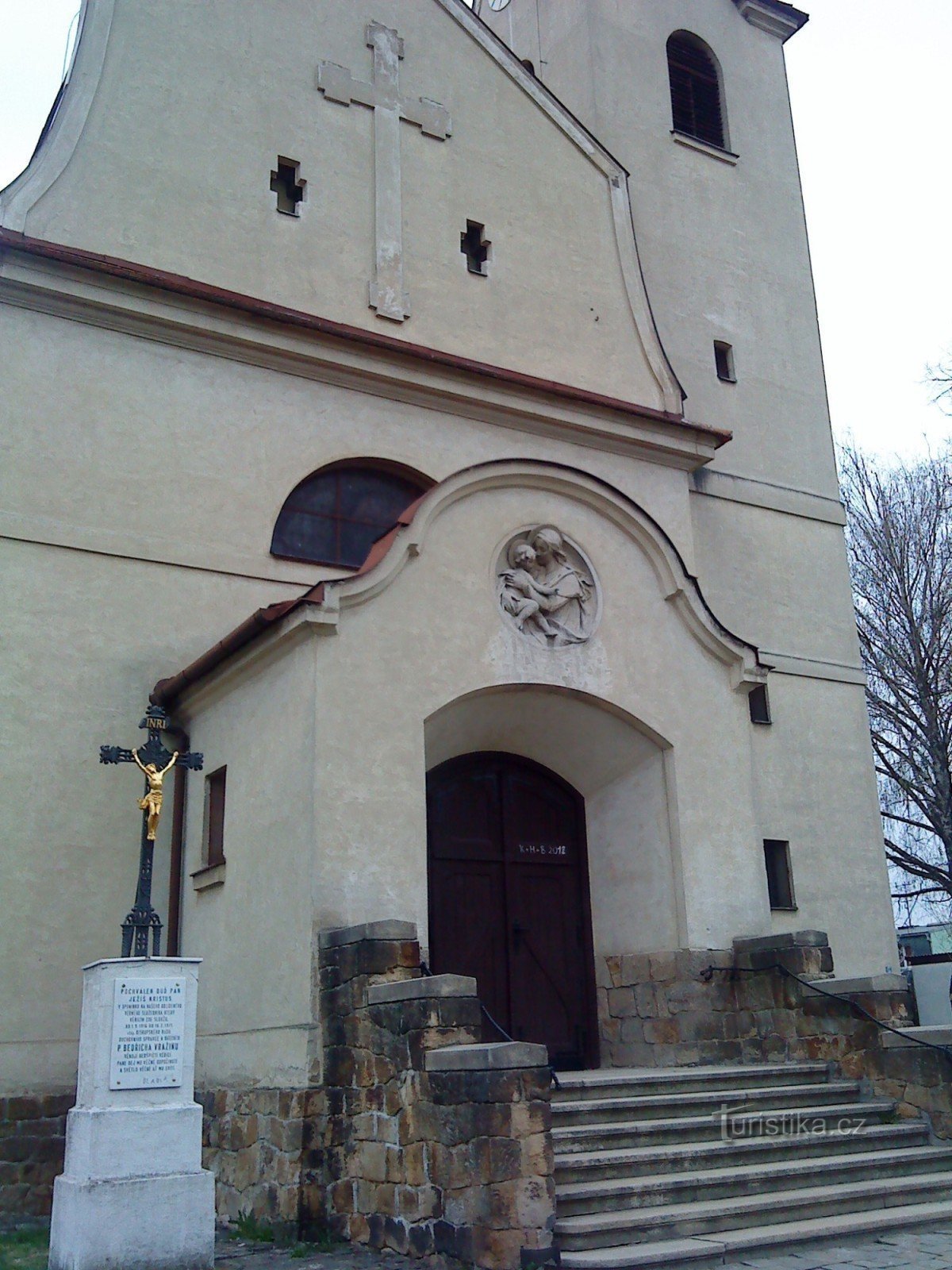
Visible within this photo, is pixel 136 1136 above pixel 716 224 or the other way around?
the other way around

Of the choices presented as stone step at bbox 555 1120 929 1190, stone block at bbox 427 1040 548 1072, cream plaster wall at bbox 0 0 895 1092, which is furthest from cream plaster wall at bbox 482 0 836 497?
stone block at bbox 427 1040 548 1072

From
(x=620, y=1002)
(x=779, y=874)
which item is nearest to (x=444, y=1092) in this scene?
(x=620, y=1002)

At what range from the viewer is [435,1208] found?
725 centimetres

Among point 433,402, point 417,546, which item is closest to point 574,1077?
point 417,546

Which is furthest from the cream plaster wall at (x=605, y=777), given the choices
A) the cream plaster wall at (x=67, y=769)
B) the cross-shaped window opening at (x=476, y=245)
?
the cross-shaped window opening at (x=476, y=245)

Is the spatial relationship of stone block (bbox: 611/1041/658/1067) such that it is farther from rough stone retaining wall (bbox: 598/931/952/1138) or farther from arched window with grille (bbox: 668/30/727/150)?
arched window with grille (bbox: 668/30/727/150)

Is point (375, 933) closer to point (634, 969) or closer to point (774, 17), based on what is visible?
point (634, 969)

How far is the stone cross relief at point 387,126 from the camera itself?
13.7 metres

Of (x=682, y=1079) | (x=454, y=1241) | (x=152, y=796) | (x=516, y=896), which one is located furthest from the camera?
(x=516, y=896)

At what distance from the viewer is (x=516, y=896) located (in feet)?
38.7

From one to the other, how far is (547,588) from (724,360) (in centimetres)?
728

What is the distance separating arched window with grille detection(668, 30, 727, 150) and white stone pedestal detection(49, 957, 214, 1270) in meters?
14.8

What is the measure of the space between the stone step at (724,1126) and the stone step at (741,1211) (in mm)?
621

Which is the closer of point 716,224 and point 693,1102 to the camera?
point 693,1102
